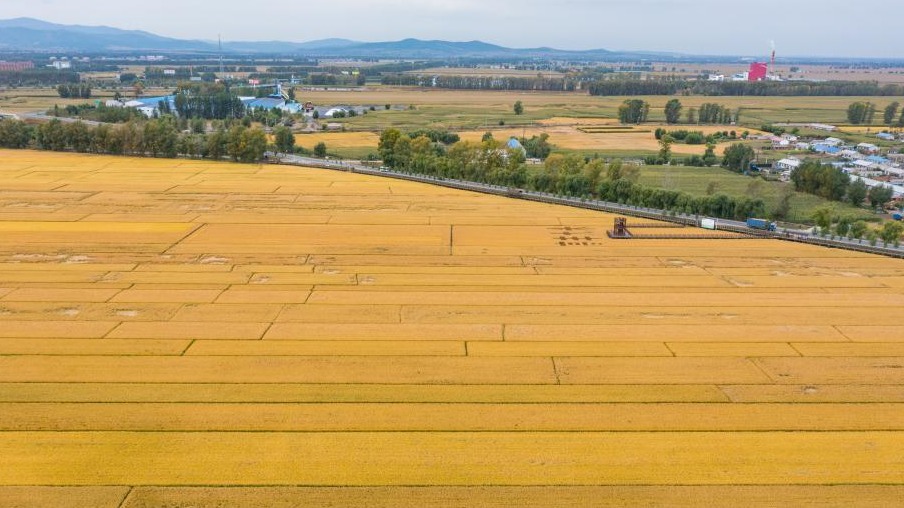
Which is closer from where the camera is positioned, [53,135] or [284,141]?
[53,135]

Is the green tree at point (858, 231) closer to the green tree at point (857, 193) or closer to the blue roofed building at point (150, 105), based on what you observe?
the green tree at point (857, 193)

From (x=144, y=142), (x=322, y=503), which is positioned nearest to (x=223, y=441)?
(x=322, y=503)

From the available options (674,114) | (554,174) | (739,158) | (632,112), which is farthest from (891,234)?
(674,114)

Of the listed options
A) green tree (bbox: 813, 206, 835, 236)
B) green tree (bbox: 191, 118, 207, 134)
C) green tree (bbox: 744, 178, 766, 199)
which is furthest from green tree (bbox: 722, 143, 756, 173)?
green tree (bbox: 191, 118, 207, 134)

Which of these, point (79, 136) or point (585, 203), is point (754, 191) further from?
point (79, 136)

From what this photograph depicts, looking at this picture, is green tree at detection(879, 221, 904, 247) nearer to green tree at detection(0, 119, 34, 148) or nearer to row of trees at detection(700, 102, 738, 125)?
row of trees at detection(700, 102, 738, 125)

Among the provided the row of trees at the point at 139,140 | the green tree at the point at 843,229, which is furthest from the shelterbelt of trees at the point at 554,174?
the row of trees at the point at 139,140

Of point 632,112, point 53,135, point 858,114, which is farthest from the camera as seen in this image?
point 632,112

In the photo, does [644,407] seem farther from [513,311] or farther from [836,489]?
[513,311]
